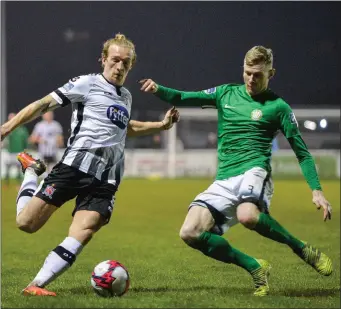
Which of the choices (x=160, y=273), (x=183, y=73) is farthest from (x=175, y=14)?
(x=160, y=273)

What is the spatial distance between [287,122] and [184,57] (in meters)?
30.8

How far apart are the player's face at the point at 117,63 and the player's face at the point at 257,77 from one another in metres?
0.95

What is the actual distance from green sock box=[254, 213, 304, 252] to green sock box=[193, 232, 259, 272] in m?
0.28

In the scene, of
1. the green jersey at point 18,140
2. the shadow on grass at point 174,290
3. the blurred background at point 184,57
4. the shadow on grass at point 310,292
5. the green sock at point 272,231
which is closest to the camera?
the green sock at point 272,231

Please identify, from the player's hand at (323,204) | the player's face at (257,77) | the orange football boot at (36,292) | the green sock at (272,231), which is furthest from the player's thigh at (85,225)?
the player's hand at (323,204)

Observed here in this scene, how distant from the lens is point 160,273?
7.50m

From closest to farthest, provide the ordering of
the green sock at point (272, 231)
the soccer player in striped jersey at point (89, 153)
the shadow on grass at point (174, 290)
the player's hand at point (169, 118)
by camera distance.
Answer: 1. the green sock at point (272, 231)
2. the soccer player in striped jersey at point (89, 153)
3. the shadow on grass at point (174, 290)
4. the player's hand at point (169, 118)

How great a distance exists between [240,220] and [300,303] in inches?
30.7

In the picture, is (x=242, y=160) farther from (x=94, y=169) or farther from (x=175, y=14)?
(x=175, y=14)

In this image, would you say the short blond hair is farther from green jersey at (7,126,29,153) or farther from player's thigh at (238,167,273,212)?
green jersey at (7,126,29,153)

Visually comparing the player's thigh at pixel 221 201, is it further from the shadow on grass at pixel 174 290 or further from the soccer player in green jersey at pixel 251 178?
the shadow on grass at pixel 174 290

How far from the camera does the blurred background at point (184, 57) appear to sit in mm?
30891

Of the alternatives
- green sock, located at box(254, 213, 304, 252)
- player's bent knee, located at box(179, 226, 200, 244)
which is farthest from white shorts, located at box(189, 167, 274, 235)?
player's bent knee, located at box(179, 226, 200, 244)

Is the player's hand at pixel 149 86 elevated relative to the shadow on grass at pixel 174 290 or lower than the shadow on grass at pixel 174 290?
elevated
